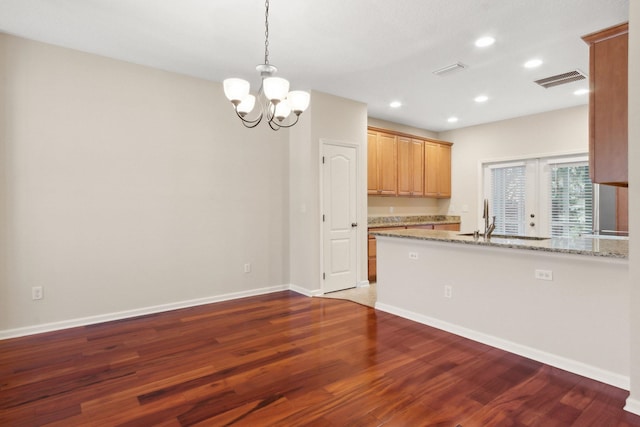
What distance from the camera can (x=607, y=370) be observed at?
242 centimetres

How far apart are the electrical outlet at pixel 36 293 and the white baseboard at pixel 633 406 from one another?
470 cm

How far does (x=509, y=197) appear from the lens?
20.8 ft

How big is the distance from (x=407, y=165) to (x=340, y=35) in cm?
355

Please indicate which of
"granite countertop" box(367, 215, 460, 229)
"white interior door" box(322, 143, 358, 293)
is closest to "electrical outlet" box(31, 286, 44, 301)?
"white interior door" box(322, 143, 358, 293)

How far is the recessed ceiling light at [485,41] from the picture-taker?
3270 mm

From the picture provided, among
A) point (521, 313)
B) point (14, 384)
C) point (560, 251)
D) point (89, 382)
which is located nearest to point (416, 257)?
point (521, 313)

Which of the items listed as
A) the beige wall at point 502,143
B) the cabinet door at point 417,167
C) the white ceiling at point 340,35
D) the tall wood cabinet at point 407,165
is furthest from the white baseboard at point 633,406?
the cabinet door at point 417,167

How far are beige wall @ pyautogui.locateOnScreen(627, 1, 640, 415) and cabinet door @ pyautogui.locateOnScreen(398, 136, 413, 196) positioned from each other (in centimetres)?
423

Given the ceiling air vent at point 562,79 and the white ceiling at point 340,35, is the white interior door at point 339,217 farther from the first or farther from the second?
the ceiling air vent at point 562,79

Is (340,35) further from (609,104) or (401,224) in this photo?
(401,224)

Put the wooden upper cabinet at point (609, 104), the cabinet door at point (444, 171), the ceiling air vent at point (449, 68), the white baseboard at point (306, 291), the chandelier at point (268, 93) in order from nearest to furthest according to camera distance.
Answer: the wooden upper cabinet at point (609, 104), the chandelier at point (268, 93), the ceiling air vent at point (449, 68), the white baseboard at point (306, 291), the cabinet door at point (444, 171)

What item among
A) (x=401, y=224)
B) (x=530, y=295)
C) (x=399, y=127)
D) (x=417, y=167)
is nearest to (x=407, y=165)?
(x=417, y=167)

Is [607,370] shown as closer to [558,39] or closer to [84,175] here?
[558,39]

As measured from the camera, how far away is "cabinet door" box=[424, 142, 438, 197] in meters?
6.76
